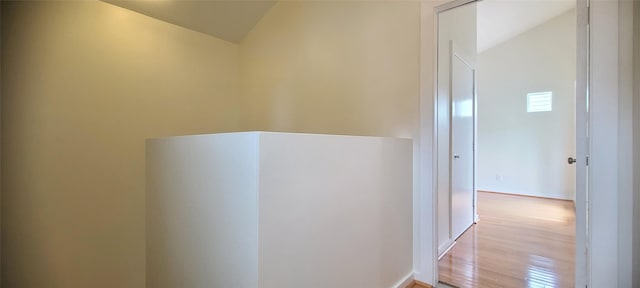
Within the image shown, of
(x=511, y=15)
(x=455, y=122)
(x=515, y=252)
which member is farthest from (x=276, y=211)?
(x=511, y=15)

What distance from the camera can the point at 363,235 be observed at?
1564 millimetres

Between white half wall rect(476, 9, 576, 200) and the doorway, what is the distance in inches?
0.6

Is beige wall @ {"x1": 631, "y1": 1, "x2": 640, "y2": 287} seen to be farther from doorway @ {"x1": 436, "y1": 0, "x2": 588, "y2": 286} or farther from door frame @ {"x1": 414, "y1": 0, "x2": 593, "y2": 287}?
doorway @ {"x1": 436, "y1": 0, "x2": 588, "y2": 286}

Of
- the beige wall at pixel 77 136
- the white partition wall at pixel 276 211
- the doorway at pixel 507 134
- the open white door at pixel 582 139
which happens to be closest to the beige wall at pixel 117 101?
the beige wall at pixel 77 136

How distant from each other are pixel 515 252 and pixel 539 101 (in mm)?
3645

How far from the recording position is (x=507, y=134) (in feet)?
17.4

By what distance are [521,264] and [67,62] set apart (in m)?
3.77

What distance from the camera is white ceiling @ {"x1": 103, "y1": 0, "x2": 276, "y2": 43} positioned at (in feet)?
7.47

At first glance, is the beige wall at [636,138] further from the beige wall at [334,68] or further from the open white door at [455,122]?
the beige wall at [334,68]

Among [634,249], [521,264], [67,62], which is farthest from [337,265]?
[67,62]

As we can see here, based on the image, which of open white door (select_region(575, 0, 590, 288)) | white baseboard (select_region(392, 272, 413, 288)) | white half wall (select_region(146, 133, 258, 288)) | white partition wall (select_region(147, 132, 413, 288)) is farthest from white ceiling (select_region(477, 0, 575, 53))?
white half wall (select_region(146, 133, 258, 288))

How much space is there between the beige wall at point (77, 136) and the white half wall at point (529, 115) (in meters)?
5.65

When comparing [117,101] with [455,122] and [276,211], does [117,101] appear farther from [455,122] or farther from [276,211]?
[455,122]

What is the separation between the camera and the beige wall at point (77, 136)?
6.03ft
